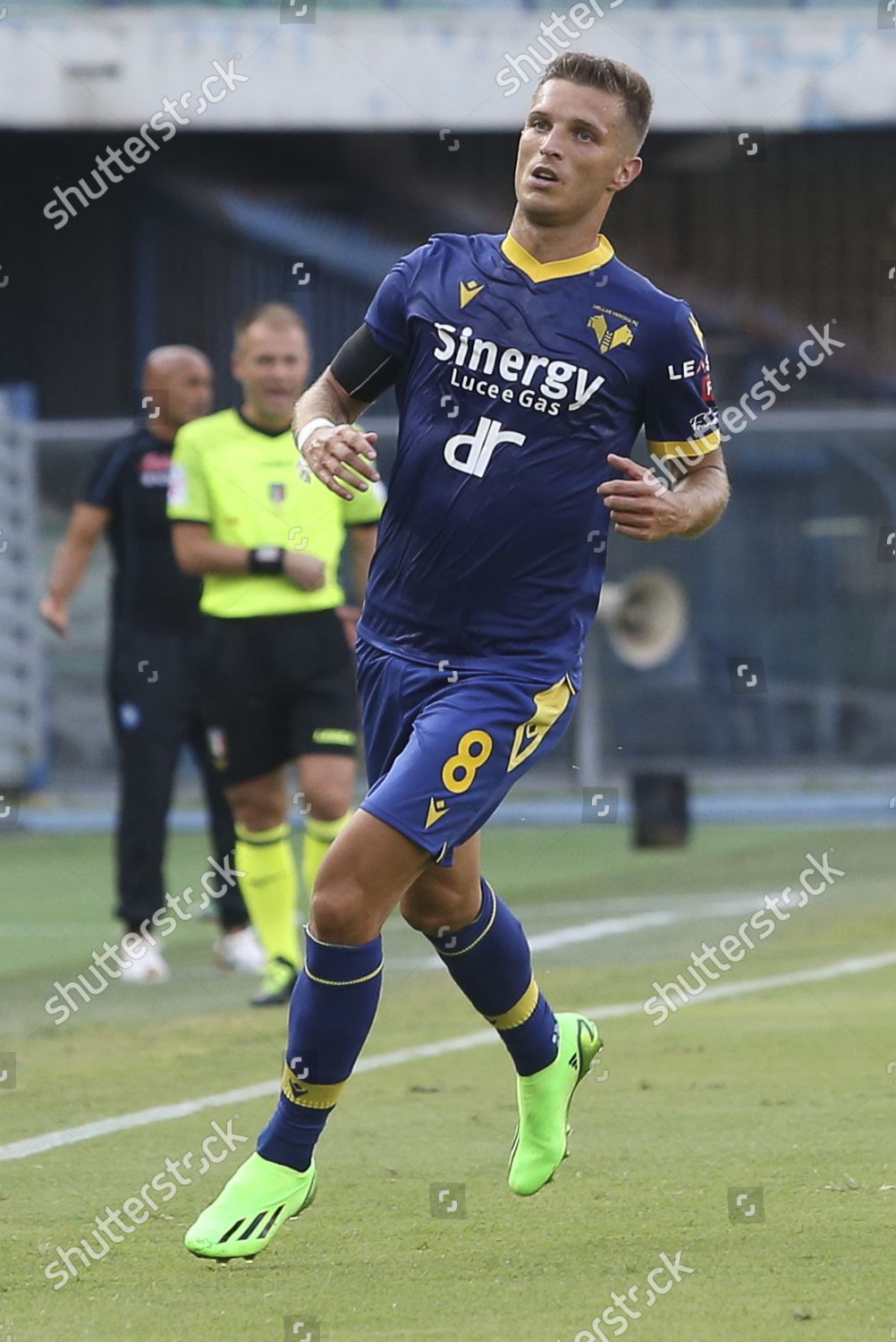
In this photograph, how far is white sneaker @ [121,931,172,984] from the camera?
9836 mm

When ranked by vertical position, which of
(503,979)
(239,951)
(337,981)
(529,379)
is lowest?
(239,951)

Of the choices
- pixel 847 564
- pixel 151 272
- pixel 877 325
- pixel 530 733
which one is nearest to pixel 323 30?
pixel 151 272

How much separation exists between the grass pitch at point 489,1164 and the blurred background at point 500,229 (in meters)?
6.53

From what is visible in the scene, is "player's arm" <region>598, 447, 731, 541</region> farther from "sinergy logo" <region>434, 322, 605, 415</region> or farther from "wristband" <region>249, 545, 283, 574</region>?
"wristband" <region>249, 545, 283, 574</region>

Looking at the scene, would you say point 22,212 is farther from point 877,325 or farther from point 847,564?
point 847,564

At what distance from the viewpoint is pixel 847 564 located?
17.7 metres

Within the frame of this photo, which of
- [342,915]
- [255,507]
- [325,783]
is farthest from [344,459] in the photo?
[255,507]

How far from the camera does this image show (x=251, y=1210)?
476 centimetres

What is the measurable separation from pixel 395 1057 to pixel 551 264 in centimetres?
334

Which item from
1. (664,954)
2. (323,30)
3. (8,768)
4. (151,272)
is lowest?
(8,768)

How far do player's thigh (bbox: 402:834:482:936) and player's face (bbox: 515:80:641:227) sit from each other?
1.40 metres

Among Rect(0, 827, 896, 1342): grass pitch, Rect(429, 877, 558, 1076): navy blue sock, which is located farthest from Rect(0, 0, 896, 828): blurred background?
Rect(429, 877, 558, 1076): navy blue sock

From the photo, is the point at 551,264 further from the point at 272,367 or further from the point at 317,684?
the point at 272,367

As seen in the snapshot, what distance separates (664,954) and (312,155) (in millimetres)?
16139
